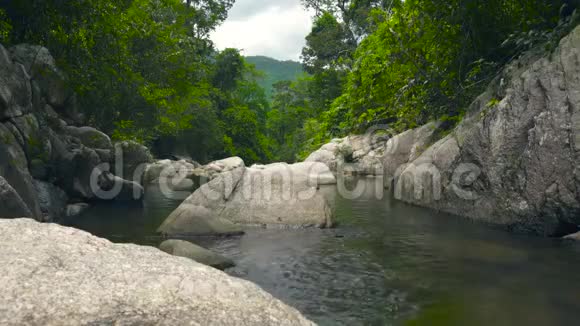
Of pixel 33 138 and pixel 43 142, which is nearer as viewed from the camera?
pixel 33 138

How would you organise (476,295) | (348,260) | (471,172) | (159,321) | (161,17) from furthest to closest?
(161,17) < (471,172) < (348,260) < (476,295) < (159,321)

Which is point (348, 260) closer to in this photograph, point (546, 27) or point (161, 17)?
point (546, 27)

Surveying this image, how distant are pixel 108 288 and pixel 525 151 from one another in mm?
9016

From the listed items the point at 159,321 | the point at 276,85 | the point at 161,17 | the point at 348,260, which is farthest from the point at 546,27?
the point at 276,85

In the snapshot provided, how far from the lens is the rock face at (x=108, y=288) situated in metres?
2.99

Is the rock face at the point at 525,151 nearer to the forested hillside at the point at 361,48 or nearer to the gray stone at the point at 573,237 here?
the gray stone at the point at 573,237

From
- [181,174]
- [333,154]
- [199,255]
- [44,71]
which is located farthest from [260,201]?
[333,154]

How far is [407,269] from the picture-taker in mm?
7547

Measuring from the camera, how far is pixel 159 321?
308 cm

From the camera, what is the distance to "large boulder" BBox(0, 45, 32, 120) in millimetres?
10047

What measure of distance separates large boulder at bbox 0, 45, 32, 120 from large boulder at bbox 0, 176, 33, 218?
3.50 meters

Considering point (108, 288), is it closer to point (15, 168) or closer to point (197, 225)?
point (197, 225)

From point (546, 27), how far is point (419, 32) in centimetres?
400

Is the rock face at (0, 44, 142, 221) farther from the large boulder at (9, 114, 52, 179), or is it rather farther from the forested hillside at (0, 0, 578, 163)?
the forested hillside at (0, 0, 578, 163)
